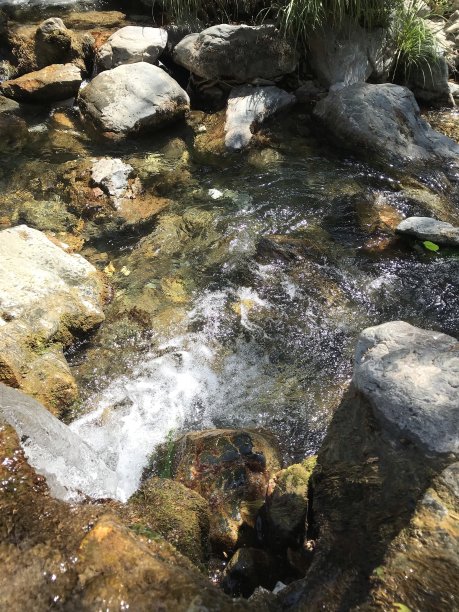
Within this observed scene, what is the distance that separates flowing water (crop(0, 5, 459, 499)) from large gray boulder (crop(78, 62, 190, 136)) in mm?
288

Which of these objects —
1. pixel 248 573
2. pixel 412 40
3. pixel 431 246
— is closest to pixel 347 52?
pixel 412 40

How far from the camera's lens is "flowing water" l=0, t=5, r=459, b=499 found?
3410 mm

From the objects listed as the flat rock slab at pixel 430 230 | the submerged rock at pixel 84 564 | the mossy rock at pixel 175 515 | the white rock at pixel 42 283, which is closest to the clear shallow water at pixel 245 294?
the flat rock slab at pixel 430 230

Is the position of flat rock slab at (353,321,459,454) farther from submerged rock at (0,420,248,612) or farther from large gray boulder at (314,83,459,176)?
large gray boulder at (314,83,459,176)

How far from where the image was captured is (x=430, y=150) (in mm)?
5949

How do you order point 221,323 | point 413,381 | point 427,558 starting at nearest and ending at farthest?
1. point 427,558
2. point 413,381
3. point 221,323

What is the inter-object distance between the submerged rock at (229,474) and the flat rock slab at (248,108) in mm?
4094

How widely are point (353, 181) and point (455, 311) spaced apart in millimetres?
2165

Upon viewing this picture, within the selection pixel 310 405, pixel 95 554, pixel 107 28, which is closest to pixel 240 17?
pixel 107 28

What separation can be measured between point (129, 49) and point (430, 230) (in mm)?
4994

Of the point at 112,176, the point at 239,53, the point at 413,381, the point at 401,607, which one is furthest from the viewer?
the point at 239,53

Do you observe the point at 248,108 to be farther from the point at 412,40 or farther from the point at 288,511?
the point at 288,511

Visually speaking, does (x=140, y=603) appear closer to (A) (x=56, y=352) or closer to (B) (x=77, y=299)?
(A) (x=56, y=352)

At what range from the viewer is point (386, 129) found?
5.86 metres
